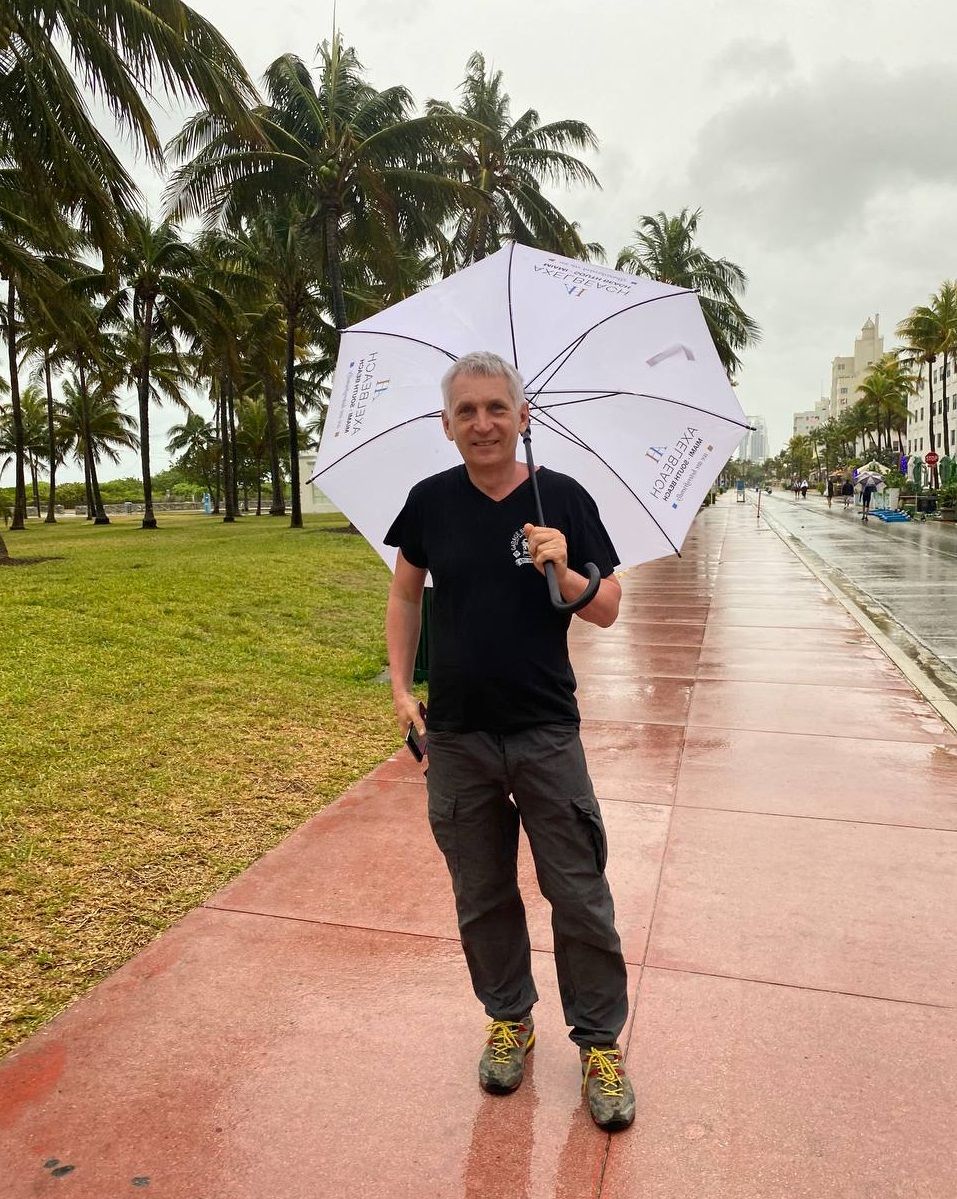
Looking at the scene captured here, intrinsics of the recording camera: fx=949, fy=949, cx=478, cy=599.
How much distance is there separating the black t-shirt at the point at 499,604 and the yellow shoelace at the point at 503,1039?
857 millimetres

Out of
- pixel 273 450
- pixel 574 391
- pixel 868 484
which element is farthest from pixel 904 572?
pixel 273 450

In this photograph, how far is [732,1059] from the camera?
265 cm

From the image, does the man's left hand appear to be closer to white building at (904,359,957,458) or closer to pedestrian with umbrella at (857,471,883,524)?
pedestrian with umbrella at (857,471,883,524)

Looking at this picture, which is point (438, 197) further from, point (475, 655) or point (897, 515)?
point (897, 515)

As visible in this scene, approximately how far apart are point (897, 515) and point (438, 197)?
22973 millimetres

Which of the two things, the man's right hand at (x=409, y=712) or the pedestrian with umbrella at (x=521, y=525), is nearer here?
the pedestrian with umbrella at (x=521, y=525)

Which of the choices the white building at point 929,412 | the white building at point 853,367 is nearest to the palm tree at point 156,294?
the white building at point 929,412

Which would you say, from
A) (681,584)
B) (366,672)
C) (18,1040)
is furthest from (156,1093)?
(681,584)

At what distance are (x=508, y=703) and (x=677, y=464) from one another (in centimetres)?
101

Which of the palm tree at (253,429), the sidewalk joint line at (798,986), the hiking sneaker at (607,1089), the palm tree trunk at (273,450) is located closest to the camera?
the hiking sneaker at (607,1089)

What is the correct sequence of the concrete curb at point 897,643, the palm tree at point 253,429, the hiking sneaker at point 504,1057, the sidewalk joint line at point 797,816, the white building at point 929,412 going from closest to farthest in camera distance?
the hiking sneaker at point 504,1057, the sidewalk joint line at point 797,816, the concrete curb at point 897,643, the palm tree at point 253,429, the white building at point 929,412

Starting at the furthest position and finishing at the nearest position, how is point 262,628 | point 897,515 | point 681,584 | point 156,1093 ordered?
1. point 897,515
2. point 681,584
3. point 262,628
4. point 156,1093

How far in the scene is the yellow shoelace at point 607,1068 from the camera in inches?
94.7

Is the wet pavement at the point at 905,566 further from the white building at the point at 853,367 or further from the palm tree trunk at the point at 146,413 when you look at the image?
the white building at the point at 853,367
